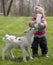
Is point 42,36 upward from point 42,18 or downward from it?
downward

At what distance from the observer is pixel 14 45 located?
589 centimetres

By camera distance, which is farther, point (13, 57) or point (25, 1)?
point (25, 1)

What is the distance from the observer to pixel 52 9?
2242 centimetres

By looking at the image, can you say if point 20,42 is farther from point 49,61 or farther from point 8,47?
point 49,61

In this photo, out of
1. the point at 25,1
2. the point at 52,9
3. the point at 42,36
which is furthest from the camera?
the point at 25,1

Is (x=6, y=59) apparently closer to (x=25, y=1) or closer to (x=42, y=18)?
(x=42, y=18)

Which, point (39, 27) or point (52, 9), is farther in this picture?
point (52, 9)

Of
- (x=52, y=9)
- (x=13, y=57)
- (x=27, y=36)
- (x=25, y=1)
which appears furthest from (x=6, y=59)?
(x=25, y=1)

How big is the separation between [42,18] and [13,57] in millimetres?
1007

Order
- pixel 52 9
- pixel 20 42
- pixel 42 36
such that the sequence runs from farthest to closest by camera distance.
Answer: pixel 52 9
pixel 42 36
pixel 20 42

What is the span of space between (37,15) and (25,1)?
18.2 metres

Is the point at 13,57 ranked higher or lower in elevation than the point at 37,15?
lower

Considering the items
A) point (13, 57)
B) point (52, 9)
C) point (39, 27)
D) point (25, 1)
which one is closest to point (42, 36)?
point (39, 27)

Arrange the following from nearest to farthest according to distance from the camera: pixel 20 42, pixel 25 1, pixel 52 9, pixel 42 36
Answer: pixel 20 42
pixel 42 36
pixel 52 9
pixel 25 1
